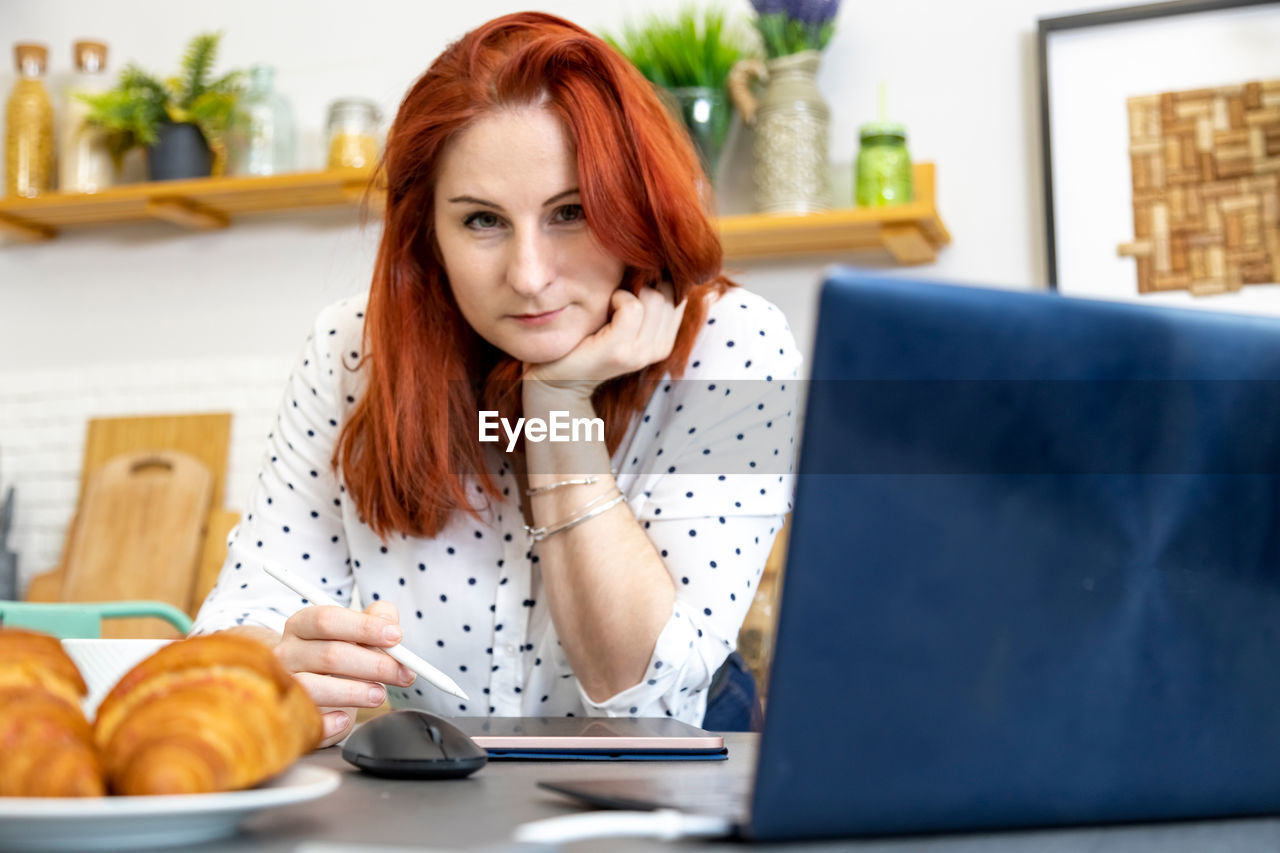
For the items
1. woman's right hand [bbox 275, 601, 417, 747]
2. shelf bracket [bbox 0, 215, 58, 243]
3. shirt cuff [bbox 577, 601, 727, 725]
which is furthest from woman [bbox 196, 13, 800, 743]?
shelf bracket [bbox 0, 215, 58, 243]

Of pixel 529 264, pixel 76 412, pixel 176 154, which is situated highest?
pixel 176 154

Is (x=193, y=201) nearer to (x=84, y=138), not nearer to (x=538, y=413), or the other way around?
(x=84, y=138)

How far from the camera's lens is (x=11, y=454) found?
274 cm

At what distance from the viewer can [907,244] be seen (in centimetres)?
218

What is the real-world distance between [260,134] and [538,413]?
1.67 metres

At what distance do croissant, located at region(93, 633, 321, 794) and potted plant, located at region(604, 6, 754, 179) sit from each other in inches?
73.0

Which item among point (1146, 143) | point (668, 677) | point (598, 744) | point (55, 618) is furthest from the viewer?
point (1146, 143)

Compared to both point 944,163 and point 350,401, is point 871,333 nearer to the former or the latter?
point 350,401

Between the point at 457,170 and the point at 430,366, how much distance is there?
0.66 feet

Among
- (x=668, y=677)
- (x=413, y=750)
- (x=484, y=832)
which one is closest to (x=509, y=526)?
(x=668, y=677)

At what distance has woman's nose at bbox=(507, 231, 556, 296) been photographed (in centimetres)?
108

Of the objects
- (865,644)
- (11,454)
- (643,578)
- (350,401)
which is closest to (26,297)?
(11,454)

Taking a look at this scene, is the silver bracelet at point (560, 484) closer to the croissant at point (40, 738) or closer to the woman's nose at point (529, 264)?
the woman's nose at point (529, 264)

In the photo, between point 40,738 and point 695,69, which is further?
point 695,69
